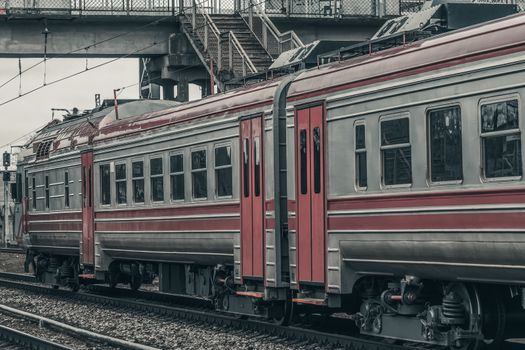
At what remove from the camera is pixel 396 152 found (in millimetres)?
13609

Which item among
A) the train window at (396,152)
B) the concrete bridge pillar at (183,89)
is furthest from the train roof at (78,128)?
the train window at (396,152)

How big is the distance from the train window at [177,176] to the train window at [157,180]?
1.57 ft

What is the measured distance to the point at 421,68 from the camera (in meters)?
13.0

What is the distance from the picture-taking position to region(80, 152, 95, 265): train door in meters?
24.4

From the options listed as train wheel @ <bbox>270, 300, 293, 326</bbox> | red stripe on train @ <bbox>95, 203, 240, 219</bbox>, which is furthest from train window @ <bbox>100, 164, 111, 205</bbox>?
train wheel @ <bbox>270, 300, 293, 326</bbox>

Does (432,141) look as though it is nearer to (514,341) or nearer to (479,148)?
(479,148)

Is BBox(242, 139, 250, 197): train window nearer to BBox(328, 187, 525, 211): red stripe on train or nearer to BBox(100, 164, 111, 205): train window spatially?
BBox(328, 187, 525, 211): red stripe on train

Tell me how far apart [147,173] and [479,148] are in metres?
9.99

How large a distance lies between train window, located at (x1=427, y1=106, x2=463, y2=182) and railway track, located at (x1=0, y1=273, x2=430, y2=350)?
2.28 m

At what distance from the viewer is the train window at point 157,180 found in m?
20.6

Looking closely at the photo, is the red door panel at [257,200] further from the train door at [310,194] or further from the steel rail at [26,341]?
the steel rail at [26,341]

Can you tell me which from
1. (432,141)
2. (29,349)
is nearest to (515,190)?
(432,141)

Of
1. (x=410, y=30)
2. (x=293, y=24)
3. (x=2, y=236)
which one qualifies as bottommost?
(x=2, y=236)

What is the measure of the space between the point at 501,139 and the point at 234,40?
22478mm
